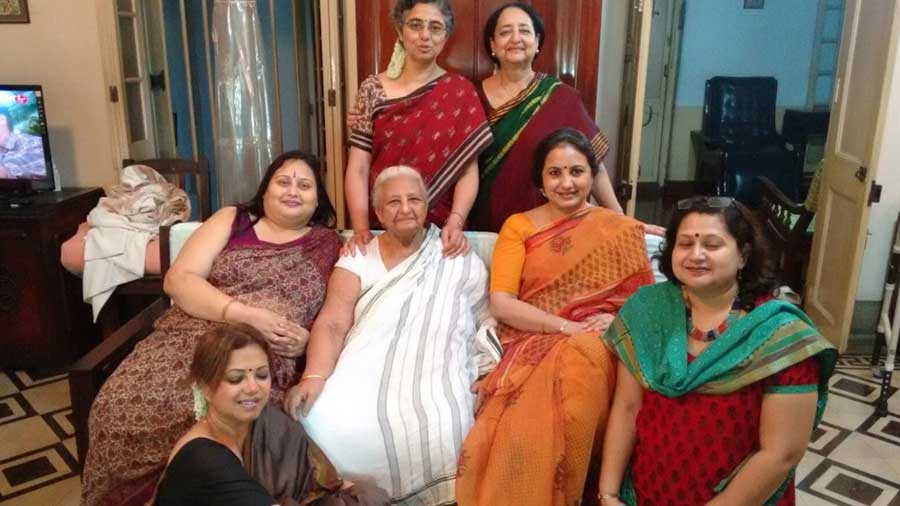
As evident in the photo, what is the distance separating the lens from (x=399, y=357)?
1.89 m

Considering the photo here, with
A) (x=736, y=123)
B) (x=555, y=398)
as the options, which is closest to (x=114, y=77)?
(x=555, y=398)

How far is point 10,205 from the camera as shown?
2.89 m

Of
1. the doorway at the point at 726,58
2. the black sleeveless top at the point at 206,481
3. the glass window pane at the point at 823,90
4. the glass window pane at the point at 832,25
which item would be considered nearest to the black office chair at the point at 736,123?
the doorway at the point at 726,58

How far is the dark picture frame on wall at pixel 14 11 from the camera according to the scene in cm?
319

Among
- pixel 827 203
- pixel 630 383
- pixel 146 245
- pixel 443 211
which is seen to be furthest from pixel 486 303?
pixel 827 203

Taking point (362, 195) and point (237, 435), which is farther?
point (362, 195)

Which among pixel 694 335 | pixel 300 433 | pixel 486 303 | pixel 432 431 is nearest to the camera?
pixel 694 335

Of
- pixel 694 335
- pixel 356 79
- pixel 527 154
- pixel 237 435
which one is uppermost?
pixel 356 79

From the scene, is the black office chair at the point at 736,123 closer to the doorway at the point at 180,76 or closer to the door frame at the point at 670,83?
the door frame at the point at 670,83

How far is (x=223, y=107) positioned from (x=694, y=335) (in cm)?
222

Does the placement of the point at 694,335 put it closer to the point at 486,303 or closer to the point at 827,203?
the point at 486,303

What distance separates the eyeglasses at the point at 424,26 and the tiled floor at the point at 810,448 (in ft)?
5.76

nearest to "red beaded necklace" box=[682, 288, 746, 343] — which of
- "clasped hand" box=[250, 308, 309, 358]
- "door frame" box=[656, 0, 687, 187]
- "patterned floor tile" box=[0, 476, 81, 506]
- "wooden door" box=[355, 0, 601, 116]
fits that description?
"clasped hand" box=[250, 308, 309, 358]

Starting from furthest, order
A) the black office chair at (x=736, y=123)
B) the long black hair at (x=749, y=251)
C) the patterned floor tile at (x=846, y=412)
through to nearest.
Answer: the black office chair at (x=736, y=123)
the patterned floor tile at (x=846, y=412)
the long black hair at (x=749, y=251)
